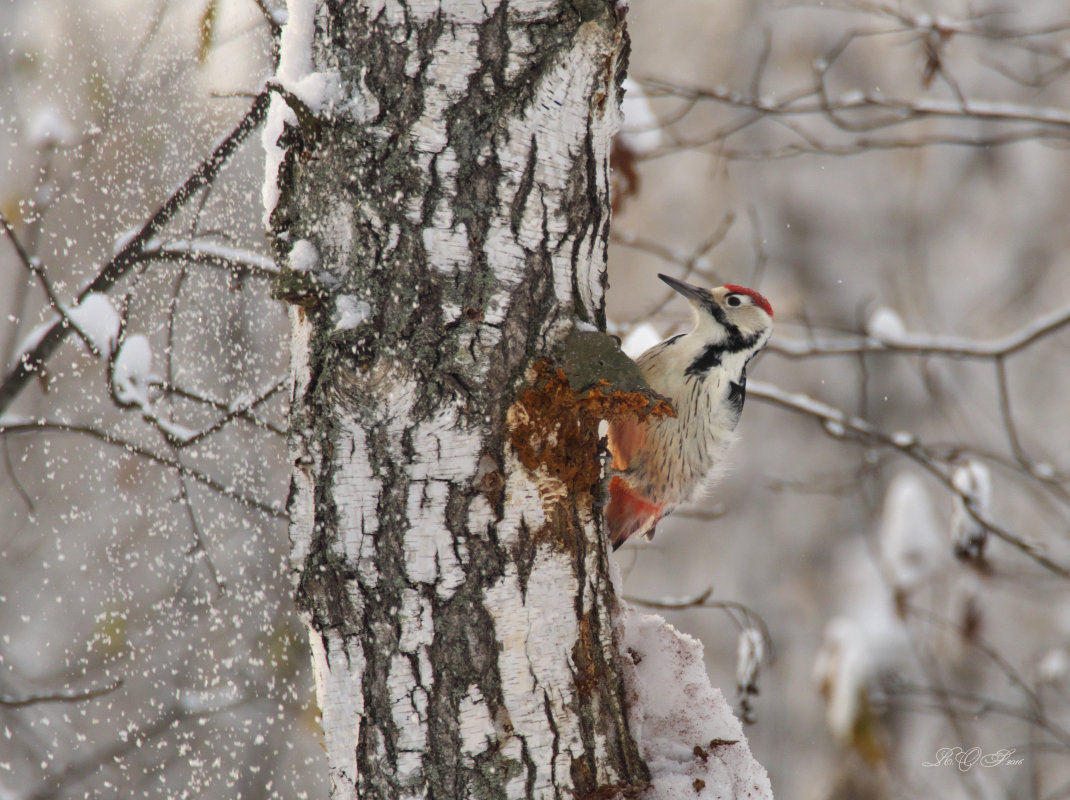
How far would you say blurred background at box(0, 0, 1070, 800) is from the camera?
284cm

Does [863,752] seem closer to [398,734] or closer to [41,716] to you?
[41,716]

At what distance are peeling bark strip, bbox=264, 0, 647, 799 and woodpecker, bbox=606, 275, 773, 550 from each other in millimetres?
1189

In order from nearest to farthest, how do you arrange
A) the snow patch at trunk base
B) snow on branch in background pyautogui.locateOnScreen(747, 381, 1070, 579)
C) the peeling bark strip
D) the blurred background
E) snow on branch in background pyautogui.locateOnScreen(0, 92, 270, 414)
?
the peeling bark strip, the snow patch at trunk base, snow on branch in background pyautogui.locateOnScreen(0, 92, 270, 414), the blurred background, snow on branch in background pyautogui.locateOnScreen(747, 381, 1070, 579)

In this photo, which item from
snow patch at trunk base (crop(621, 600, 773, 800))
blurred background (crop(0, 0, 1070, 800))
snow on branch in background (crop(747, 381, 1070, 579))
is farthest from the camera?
snow on branch in background (crop(747, 381, 1070, 579))

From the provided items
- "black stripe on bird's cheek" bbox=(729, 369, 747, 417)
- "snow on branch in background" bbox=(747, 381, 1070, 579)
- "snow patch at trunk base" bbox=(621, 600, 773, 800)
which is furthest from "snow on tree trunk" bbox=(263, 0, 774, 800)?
"snow on branch in background" bbox=(747, 381, 1070, 579)

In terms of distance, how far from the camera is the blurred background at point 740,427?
2.84 meters

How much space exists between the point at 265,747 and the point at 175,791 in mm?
501

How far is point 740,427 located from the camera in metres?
4.87

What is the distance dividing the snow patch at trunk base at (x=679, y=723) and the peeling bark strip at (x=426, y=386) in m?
0.17

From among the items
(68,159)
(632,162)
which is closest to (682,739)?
(632,162)

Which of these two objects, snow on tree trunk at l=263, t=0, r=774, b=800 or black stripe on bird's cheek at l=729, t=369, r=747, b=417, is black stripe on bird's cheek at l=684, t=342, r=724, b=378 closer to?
black stripe on bird's cheek at l=729, t=369, r=747, b=417

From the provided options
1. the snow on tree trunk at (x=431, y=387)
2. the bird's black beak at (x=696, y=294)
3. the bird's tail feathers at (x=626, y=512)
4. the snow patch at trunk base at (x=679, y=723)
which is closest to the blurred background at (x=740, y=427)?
the bird's tail feathers at (x=626, y=512)

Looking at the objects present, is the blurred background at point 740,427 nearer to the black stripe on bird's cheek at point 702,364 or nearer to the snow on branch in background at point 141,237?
the snow on branch in background at point 141,237

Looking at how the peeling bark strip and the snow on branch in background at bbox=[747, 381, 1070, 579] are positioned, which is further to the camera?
the snow on branch in background at bbox=[747, 381, 1070, 579]
